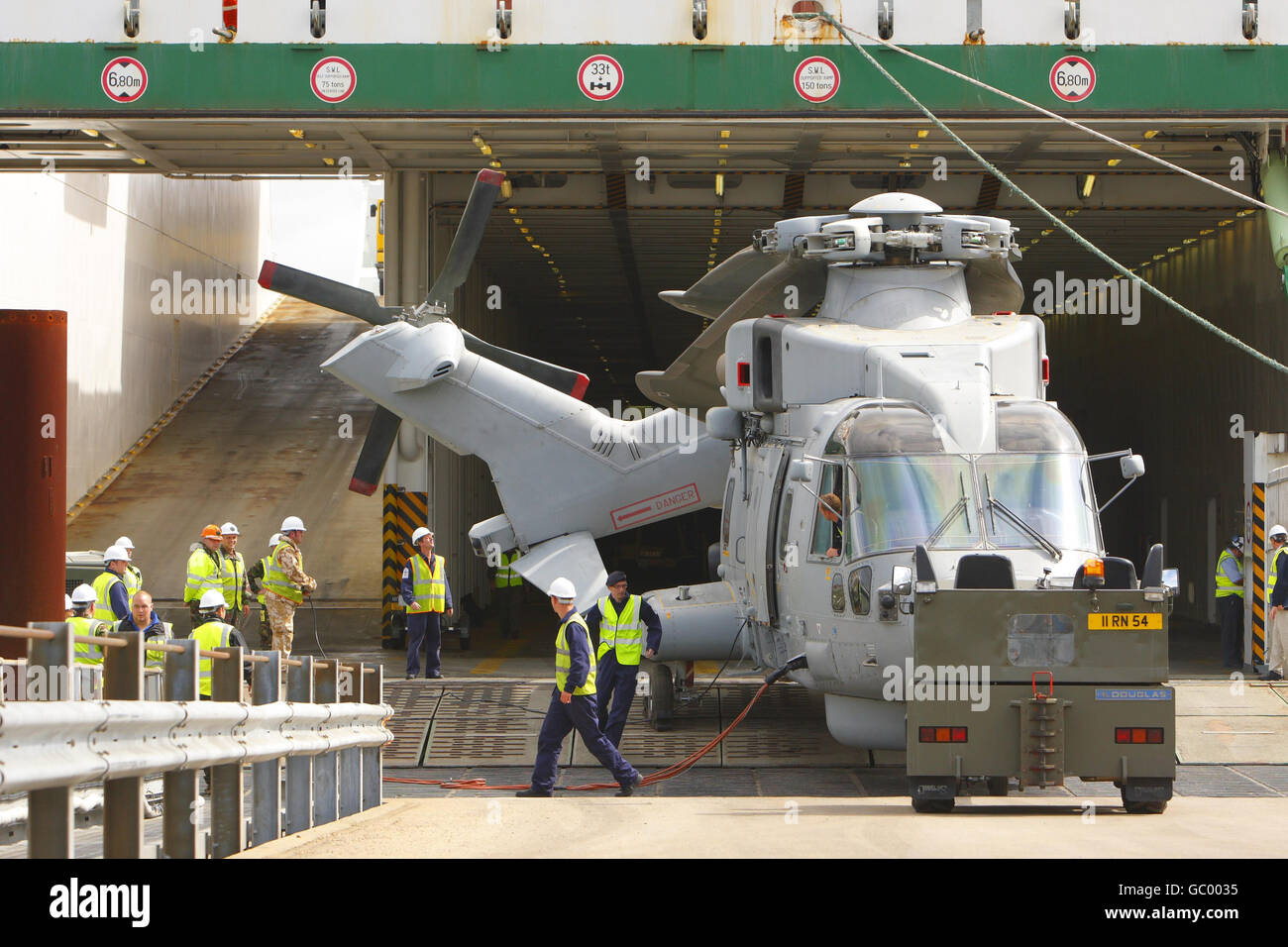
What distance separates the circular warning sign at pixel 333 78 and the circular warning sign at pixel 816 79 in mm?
5564

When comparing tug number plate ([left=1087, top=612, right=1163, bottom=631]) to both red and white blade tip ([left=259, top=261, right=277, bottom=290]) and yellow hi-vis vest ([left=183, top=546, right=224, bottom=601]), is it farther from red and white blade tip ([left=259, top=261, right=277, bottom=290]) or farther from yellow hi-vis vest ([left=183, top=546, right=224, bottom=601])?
red and white blade tip ([left=259, top=261, right=277, bottom=290])

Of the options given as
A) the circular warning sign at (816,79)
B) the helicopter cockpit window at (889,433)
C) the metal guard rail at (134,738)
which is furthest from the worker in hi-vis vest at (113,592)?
the circular warning sign at (816,79)

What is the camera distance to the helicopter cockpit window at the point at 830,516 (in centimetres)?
1301

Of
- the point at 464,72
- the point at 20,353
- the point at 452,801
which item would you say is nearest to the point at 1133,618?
the point at 452,801

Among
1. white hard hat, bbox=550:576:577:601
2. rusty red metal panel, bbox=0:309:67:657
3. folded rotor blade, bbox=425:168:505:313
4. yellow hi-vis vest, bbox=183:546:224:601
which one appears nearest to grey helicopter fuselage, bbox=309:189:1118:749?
folded rotor blade, bbox=425:168:505:313

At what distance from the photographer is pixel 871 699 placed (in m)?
12.8

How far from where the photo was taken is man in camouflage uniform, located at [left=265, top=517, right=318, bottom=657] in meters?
18.7

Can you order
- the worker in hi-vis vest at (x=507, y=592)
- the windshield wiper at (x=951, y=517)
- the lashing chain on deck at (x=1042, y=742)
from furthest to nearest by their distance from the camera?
1. the worker in hi-vis vest at (x=507, y=592)
2. the windshield wiper at (x=951, y=517)
3. the lashing chain on deck at (x=1042, y=742)

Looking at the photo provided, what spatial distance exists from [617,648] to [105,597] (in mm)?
5010

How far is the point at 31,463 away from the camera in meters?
12.0

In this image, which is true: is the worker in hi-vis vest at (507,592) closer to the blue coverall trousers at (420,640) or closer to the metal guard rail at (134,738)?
the blue coverall trousers at (420,640)

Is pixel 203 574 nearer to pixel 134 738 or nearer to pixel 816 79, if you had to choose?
pixel 816 79
